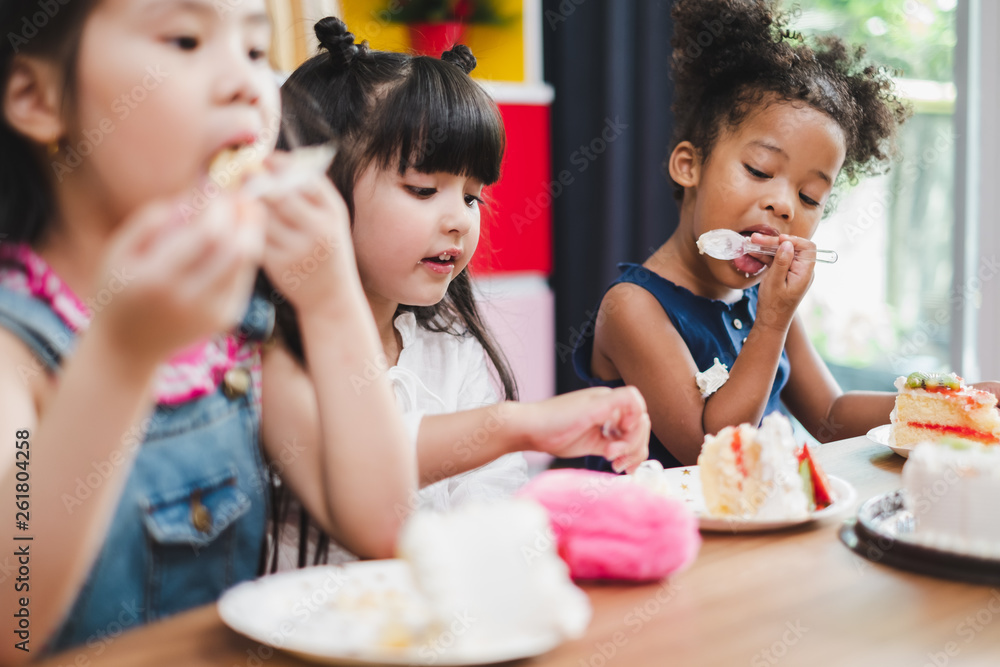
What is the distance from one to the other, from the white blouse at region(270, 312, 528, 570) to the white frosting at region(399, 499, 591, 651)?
59cm

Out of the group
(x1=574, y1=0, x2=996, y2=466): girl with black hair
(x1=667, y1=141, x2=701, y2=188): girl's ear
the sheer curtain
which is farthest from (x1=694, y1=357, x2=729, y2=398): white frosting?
the sheer curtain

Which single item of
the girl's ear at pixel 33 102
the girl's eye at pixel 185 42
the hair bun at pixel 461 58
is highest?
the girl's eye at pixel 185 42

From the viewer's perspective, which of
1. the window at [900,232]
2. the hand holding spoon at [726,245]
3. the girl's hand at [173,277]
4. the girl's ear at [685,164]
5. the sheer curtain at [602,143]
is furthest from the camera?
the sheer curtain at [602,143]

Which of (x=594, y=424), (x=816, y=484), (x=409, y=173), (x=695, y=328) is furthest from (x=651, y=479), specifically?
(x=695, y=328)

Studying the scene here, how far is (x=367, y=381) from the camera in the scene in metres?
0.79

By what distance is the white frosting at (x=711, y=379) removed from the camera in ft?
4.75

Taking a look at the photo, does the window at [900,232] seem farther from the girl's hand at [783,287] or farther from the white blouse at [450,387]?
the white blouse at [450,387]

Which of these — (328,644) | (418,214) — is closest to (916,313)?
(418,214)

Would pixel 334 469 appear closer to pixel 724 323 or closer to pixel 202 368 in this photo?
pixel 202 368

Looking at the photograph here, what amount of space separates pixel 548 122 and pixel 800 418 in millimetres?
1599

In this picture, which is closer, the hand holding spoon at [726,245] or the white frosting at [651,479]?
the white frosting at [651,479]

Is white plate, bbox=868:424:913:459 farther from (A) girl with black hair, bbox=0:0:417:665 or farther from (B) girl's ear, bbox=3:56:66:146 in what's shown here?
(B) girl's ear, bbox=3:56:66:146

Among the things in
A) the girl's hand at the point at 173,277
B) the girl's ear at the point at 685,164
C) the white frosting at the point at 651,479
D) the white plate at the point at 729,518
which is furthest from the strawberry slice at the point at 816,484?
the girl's ear at the point at 685,164

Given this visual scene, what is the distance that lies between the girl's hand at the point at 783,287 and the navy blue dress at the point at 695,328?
159 mm
